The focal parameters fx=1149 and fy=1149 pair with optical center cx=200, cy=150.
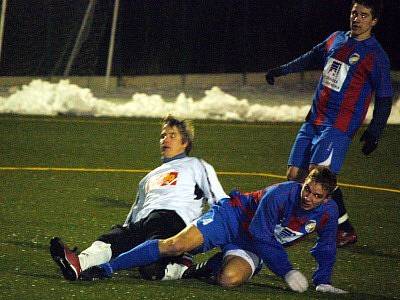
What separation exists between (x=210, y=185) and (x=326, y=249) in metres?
1.00

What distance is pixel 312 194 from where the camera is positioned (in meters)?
6.77

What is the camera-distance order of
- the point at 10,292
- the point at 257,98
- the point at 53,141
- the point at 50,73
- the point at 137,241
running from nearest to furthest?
1. the point at 10,292
2. the point at 137,241
3. the point at 53,141
4. the point at 50,73
5. the point at 257,98

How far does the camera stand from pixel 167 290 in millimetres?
6746

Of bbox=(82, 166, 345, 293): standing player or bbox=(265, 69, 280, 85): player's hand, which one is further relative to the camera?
bbox=(265, 69, 280, 85): player's hand

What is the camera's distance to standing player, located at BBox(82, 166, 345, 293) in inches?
268

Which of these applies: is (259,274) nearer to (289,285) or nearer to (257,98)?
(289,285)

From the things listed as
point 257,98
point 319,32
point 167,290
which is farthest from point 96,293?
point 319,32

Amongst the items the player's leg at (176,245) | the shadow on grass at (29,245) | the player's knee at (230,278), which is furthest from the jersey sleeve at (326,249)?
the shadow on grass at (29,245)

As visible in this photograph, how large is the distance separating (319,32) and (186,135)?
53.3 ft

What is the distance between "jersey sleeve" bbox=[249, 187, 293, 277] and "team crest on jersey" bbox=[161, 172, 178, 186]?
0.82 meters

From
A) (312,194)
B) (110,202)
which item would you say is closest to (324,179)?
(312,194)

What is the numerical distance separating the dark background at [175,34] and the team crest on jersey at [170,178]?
11.1 meters

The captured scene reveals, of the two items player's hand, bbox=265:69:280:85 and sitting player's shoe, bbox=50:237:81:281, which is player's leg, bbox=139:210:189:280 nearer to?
sitting player's shoe, bbox=50:237:81:281

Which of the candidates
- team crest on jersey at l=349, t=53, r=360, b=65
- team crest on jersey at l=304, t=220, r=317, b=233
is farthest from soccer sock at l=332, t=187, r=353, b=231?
team crest on jersey at l=304, t=220, r=317, b=233
